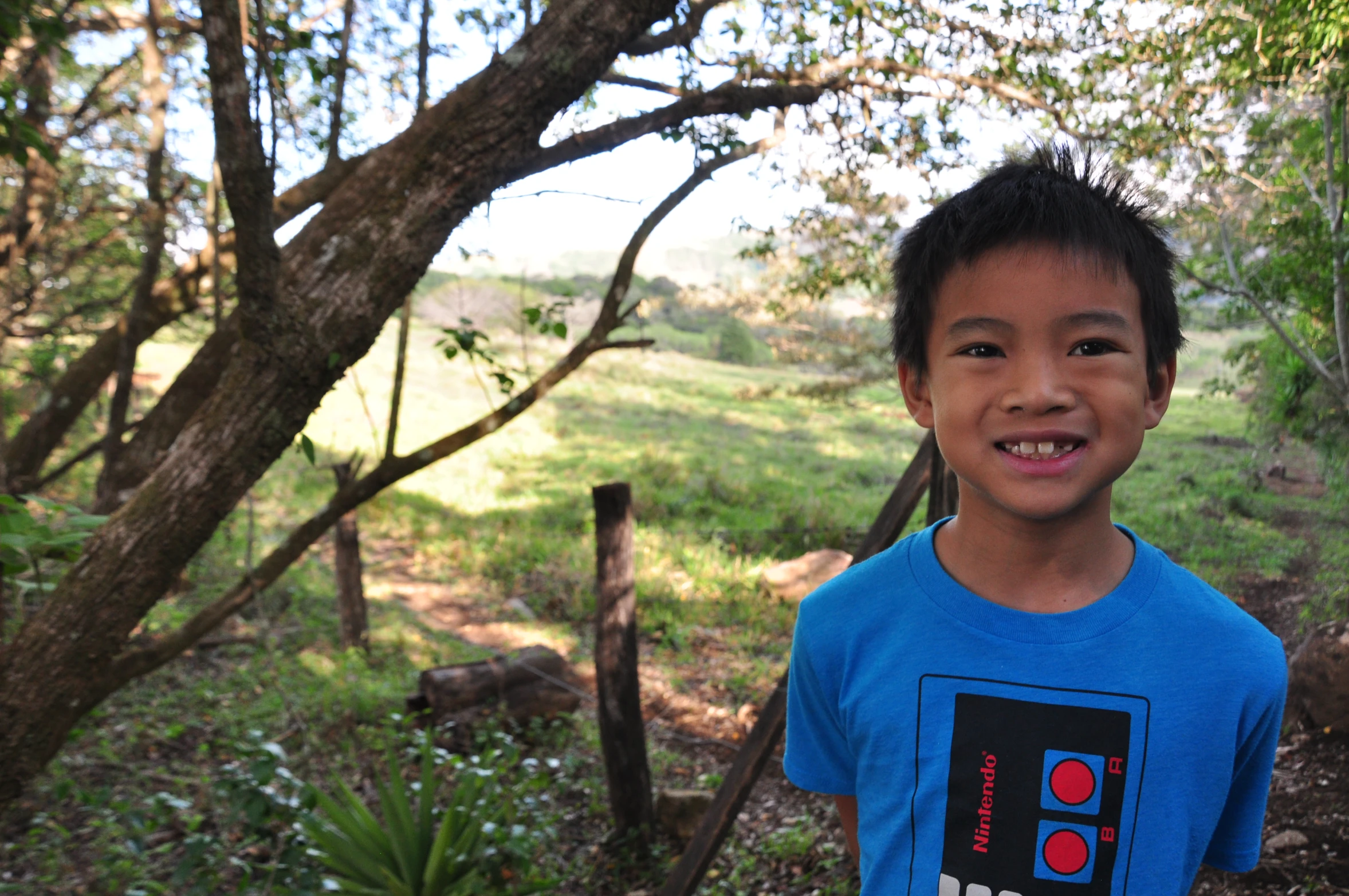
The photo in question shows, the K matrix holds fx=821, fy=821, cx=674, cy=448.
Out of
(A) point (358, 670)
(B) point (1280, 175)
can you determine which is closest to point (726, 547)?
(A) point (358, 670)

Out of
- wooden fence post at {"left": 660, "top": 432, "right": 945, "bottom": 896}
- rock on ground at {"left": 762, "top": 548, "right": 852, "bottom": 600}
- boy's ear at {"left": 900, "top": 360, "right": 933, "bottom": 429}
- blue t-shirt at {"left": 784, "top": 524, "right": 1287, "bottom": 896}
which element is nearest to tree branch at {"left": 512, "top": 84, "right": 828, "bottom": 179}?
wooden fence post at {"left": 660, "top": 432, "right": 945, "bottom": 896}

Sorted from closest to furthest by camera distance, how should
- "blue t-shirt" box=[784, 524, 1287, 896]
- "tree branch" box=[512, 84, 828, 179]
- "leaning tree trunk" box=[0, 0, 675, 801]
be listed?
"blue t-shirt" box=[784, 524, 1287, 896], "leaning tree trunk" box=[0, 0, 675, 801], "tree branch" box=[512, 84, 828, 179]

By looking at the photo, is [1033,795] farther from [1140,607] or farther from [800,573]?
[800,573]

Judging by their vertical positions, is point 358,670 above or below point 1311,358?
below

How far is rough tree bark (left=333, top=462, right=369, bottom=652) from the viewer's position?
21.2 feet

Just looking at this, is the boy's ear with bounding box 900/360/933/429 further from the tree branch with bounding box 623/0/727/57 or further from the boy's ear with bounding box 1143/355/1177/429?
the tree branch with bounding box 623/0/727/57

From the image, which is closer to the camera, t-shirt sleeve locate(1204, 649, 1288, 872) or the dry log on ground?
t-shirt sleeve locate(1204, 649, 1288, 872)

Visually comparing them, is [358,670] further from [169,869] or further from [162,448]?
[162,448]

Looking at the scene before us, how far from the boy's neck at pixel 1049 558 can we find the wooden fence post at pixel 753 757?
141cm

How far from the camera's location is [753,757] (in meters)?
2.45

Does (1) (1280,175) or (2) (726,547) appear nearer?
(1) (1280,175)

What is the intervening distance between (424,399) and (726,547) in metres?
10.0

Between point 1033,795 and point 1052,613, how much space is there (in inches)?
8.5

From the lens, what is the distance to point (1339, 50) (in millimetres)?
2826
